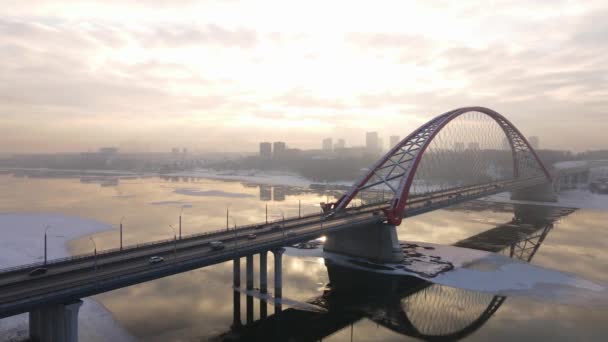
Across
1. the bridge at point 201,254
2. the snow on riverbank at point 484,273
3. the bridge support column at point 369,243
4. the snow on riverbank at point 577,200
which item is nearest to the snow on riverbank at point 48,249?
the bridge at point 201,254

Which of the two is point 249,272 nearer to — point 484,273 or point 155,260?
point 155,260

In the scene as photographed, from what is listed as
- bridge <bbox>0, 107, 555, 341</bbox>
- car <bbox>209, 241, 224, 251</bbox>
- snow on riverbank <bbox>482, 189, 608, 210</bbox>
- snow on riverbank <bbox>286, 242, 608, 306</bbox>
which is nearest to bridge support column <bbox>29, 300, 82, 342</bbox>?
bridge <bbox>0, 107, 555, 341</bbox>

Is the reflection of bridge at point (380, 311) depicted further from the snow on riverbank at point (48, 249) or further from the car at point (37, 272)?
the car at point (37, 272)

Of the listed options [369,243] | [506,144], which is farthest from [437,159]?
[369,243]

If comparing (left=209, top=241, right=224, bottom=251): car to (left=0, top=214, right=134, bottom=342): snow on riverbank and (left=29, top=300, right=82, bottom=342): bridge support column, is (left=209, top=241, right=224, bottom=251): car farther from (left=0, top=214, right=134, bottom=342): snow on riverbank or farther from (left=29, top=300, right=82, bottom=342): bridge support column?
(left=29, top=300, right=82, bottom=342): bridge support column

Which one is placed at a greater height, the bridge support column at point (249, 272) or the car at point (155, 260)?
the car at point (155, 260)

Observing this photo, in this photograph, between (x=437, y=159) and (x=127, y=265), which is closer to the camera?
(x=127, y=265)
